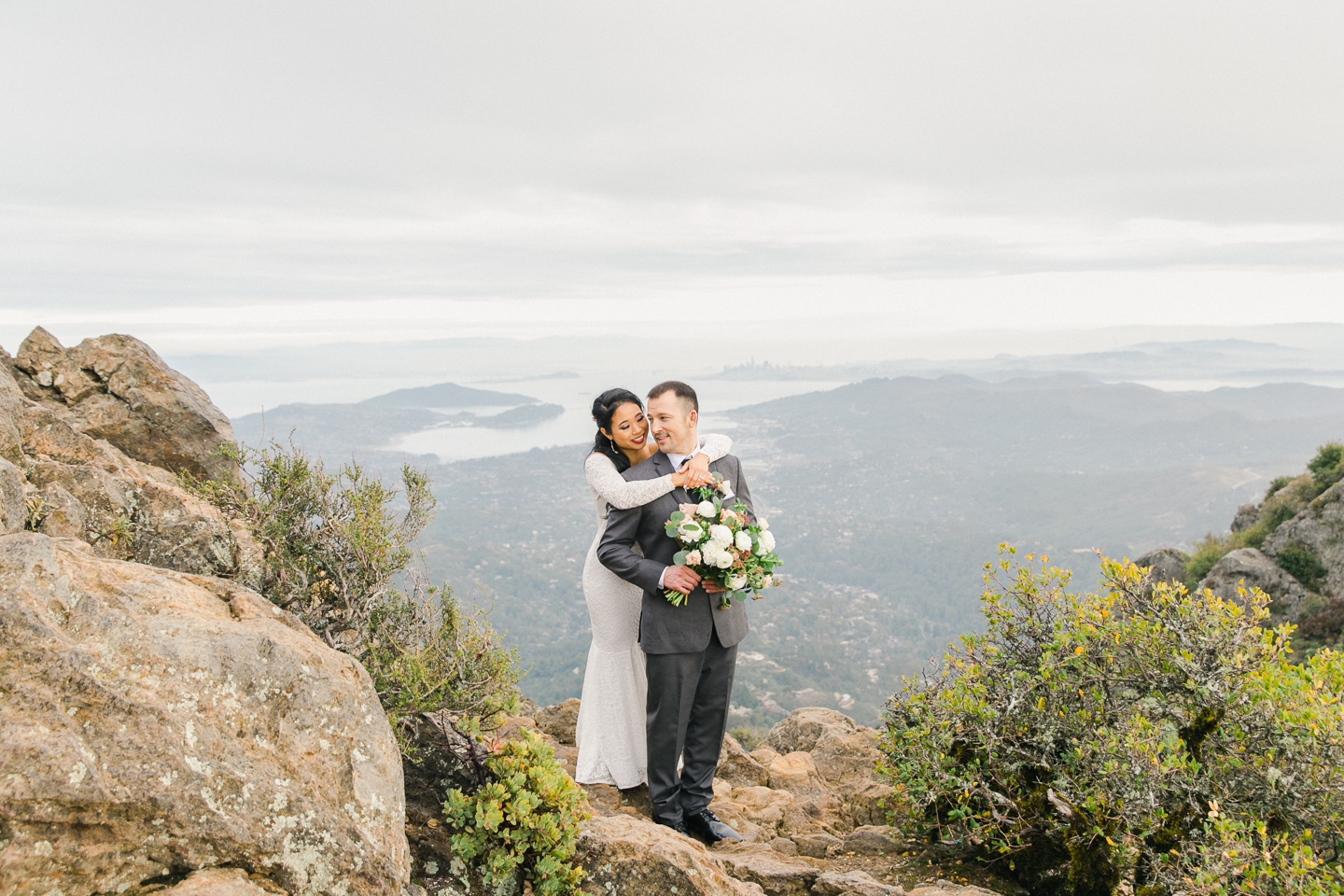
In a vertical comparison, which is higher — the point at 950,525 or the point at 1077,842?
the point at 1077,842

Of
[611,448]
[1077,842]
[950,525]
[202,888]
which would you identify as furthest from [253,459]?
[950,525]

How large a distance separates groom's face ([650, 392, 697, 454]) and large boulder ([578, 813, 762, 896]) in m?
2.35

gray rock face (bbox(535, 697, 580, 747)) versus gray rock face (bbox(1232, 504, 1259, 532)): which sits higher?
gray rock face (bbox(535, 697, 580, 747))

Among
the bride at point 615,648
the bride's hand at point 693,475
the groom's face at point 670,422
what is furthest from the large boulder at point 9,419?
the bride's hand at point 693,475

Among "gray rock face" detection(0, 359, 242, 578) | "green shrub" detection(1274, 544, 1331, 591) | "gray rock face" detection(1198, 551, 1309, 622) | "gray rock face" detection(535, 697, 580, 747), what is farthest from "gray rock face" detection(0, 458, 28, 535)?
"green shrub" detection(1274, 544, 1331, 591)

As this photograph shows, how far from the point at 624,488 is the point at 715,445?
2.68 ft

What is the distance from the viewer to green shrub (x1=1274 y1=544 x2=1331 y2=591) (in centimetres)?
2069

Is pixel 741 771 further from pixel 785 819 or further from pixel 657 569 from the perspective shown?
pixel 657 569

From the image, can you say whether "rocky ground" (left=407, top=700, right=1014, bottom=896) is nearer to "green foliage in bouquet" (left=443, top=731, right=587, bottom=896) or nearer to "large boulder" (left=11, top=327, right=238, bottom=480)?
"green foliage in bouquet" (left=443, top=731, right=587, bottom=896)

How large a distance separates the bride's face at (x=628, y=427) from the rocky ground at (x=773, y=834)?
238 cm

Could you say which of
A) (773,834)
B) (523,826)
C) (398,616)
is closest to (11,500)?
(398,616)

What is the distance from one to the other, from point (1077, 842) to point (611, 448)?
12.1 ft

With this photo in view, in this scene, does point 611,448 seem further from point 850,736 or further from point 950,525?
point 950,525

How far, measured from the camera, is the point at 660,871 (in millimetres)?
3490
